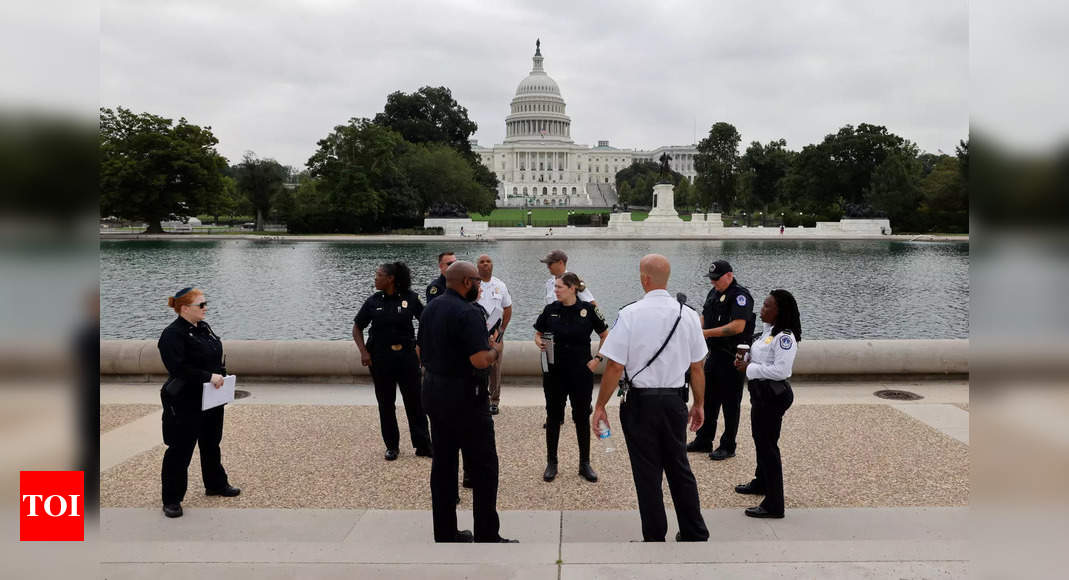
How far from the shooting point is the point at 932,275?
2997 centimetres

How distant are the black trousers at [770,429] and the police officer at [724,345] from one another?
4.10 feet

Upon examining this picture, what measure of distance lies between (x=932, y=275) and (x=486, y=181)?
75.6 m

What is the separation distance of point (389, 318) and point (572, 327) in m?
1.86

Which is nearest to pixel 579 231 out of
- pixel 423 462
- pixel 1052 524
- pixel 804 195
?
pixel 804 195

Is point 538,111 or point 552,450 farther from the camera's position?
point 538,111

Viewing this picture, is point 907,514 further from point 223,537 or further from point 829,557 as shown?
point 223,537

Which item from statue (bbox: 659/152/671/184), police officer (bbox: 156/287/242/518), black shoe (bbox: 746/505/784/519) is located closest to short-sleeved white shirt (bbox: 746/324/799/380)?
black shoe (bbox: 746/505/784/519)

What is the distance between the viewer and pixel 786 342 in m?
5.29

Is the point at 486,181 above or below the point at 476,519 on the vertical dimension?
above

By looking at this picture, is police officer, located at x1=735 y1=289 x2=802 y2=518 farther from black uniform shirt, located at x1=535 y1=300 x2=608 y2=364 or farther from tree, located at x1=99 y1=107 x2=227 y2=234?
tree, located at x1=99 y1=107 x2=227 y2=234

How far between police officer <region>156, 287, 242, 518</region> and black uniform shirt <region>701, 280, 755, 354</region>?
450 centimetres

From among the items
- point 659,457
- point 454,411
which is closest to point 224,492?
point 454,411

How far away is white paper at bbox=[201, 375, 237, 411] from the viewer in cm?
555

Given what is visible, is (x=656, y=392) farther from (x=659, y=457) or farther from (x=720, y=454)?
(x=720, y=454)
